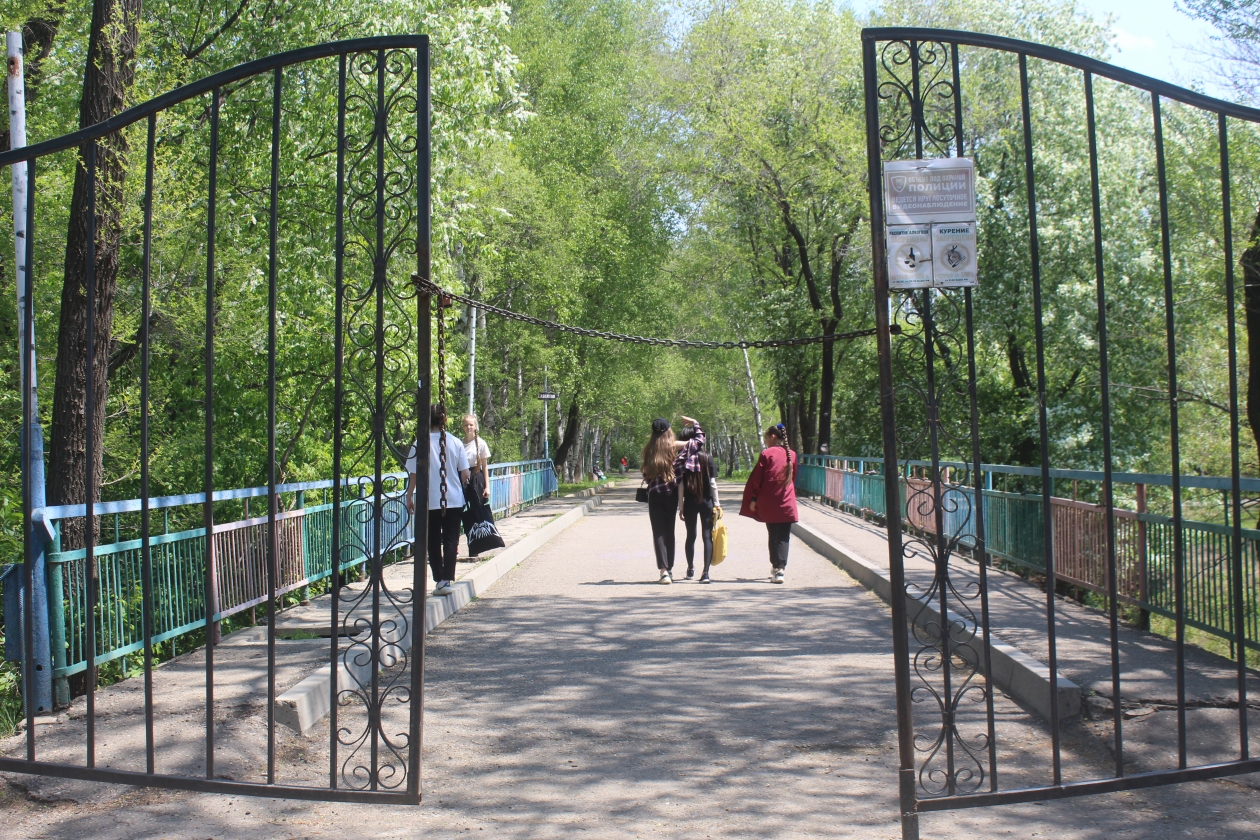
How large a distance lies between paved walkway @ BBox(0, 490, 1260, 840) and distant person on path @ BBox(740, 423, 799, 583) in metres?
2.48

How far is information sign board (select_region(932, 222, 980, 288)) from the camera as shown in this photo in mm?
4633

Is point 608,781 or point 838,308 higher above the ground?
point 838,308

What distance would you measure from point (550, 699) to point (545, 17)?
33.6 metres

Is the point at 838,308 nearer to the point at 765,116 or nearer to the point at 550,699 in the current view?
the point at 765,116

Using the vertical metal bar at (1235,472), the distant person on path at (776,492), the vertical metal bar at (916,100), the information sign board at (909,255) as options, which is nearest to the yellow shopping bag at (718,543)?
the distant person on path at (776,492)

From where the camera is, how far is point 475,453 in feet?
36.7

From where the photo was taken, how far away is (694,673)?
7.77m

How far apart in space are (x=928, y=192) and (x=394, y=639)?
18.0 feet

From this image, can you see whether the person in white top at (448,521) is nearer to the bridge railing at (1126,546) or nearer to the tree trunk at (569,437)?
the bridge railing at (1126,546)

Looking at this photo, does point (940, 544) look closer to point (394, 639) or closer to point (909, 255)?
point (909, 255)

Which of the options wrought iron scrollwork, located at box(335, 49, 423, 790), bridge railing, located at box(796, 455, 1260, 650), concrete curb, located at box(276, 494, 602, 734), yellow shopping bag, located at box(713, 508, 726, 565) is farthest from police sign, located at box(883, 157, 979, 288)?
yellow shopping bag, located at box(713, 508, 726, 565)

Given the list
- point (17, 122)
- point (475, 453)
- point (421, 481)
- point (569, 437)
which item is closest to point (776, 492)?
point (475, 453)

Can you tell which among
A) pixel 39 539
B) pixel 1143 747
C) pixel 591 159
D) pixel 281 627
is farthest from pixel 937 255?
pixel 591 159

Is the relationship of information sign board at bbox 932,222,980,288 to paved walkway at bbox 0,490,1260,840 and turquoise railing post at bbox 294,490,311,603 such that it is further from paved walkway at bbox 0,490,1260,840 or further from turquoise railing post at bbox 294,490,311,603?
turquoise railing post at bbox 294,490,311,603
